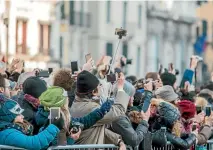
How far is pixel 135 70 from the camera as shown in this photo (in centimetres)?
7388

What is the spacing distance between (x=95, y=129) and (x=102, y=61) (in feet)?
13.6

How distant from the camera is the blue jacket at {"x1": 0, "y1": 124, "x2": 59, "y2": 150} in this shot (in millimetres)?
10617

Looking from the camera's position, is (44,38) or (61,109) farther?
(44,38)

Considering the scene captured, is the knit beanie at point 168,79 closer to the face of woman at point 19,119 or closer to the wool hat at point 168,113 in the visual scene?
the wool hat at point 168,113

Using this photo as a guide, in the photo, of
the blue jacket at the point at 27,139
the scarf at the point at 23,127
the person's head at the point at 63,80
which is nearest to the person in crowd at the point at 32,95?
the person's head at the point at 63,80

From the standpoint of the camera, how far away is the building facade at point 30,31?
59.3 metres

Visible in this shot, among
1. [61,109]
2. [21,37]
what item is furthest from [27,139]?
[21,37]

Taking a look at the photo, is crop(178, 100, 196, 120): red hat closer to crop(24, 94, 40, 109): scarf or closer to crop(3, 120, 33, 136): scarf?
crop(24, 94, 40, 109): scarf

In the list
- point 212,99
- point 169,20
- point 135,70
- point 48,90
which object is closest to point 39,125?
point 48,90

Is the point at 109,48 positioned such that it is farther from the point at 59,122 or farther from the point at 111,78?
the point at 59,122

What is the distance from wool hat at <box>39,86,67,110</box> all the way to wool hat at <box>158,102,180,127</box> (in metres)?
2.07

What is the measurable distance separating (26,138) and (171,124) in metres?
2.97

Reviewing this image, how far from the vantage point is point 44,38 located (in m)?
62.8

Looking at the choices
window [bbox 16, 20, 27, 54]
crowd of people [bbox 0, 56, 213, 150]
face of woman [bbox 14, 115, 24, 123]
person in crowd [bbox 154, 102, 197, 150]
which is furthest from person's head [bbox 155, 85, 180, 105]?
window [bbox 16, 20, 27, 54]
